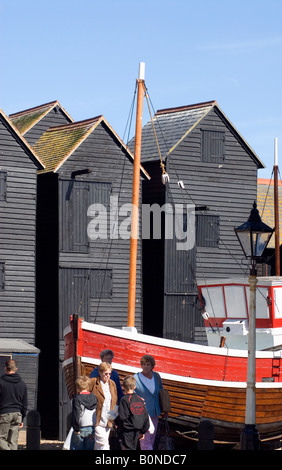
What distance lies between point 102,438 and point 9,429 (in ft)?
6.78

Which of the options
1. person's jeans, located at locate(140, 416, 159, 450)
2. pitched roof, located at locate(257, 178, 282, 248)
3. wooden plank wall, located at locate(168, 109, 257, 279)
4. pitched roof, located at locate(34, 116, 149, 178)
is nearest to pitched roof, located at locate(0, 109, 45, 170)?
pitched roof, located at locate(34, 116, 149, 178)

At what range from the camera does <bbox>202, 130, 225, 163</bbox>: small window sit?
116 ft

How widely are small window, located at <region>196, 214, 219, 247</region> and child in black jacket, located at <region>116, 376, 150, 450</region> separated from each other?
20.4 meters

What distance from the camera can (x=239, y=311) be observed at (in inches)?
1017

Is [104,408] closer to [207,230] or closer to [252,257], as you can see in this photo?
[252,257]

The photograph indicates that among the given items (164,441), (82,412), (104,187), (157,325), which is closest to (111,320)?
(157,325)

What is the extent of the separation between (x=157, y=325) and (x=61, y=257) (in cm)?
495

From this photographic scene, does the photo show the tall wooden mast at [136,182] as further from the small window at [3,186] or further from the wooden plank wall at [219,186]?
the wooden plank wall at [219,186]

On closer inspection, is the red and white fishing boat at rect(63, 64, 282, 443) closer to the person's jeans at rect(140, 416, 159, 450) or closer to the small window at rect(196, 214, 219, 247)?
the person's jeans at rect(140, 416, 159, 450)

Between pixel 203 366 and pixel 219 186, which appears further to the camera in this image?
pixel 219 186

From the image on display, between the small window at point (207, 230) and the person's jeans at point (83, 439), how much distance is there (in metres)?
20.3

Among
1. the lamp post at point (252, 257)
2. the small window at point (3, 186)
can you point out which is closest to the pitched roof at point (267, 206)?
the small window at point (3, 186)

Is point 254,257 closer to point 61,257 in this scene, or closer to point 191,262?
point 61,257

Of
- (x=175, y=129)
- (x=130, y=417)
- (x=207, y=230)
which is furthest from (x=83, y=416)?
(x=175, y=129)
